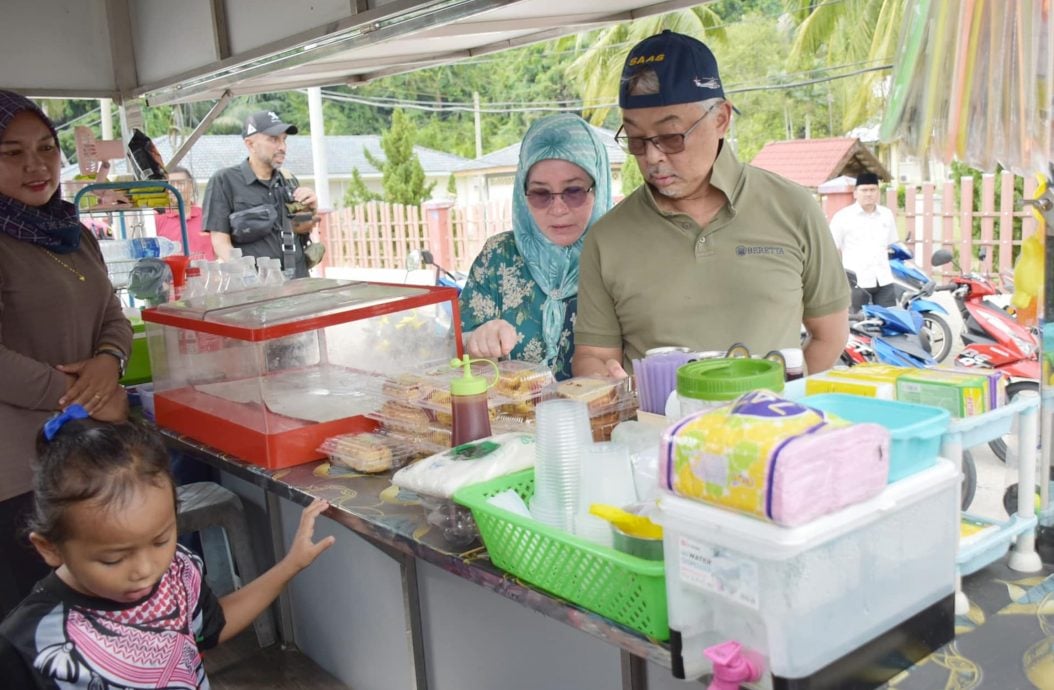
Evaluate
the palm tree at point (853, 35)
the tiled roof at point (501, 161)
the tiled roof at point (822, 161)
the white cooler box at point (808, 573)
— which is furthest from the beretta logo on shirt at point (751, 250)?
the tiled roof at point (501, 161)

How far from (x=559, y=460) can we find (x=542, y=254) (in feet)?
4.41

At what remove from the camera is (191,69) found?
4.10 m

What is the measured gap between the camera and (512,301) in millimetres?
2848

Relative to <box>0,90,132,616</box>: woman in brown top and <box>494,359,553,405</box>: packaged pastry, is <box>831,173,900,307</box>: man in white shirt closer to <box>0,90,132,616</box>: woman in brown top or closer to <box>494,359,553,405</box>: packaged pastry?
<box>494,359,553,405</box>: packaged pastry

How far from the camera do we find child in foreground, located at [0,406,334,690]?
5.08 ft

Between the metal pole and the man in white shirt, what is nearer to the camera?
the man in white shirt

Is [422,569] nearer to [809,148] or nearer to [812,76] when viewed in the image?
[809,148]

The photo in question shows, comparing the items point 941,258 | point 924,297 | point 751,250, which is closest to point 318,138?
point 924,297

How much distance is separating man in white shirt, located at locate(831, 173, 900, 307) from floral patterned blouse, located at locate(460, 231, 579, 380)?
585 cm

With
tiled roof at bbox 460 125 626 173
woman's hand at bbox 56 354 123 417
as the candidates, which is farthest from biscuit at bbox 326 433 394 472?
tiled roof at bbox 460 125 626 173

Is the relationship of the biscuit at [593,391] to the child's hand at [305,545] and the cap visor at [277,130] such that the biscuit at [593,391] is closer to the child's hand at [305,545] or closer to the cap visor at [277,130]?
the child's hand at [305,545]

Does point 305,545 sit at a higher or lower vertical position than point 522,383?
lower

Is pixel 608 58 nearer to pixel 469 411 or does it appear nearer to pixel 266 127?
pixel 266 127

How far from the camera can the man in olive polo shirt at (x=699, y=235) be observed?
224 cm
